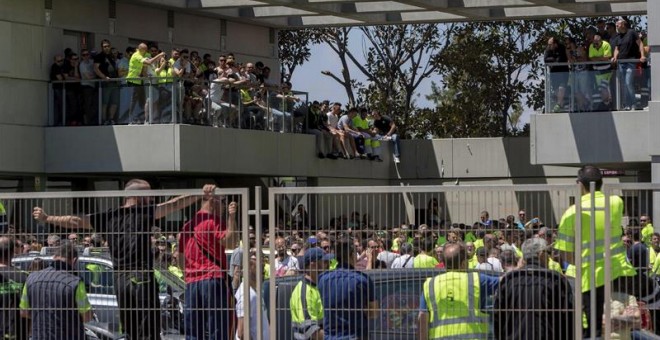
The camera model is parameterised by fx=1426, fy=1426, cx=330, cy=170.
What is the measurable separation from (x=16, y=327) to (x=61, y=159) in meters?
19.0

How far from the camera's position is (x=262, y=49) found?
131 feet

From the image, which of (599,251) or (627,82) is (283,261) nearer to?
(599,251)

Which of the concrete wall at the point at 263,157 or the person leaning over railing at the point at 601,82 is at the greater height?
the person leaning over railing at the point at 601,82

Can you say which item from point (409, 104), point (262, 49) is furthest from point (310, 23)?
point (409, 104)

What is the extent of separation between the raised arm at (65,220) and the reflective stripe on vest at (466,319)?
308 cm

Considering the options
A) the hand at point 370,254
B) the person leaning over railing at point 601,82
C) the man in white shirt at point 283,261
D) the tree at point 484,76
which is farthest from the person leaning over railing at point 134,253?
the tree at point 484,76

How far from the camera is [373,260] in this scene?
38.6 feet

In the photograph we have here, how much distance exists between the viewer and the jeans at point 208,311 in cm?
1211

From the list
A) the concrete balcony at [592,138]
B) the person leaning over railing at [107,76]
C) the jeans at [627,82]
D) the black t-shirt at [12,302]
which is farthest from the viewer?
the person leaning over railing at [107,76]

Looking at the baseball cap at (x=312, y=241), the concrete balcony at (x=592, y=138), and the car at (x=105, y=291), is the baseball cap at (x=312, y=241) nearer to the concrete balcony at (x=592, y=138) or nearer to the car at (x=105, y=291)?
the car at (x=105, y=291)

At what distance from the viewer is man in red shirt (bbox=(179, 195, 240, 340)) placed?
39.7ft

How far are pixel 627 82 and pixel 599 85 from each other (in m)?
0.61

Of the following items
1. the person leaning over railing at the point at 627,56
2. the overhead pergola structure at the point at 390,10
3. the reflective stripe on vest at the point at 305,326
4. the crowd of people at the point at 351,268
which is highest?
the overhead pergola structure at the point at 390,10

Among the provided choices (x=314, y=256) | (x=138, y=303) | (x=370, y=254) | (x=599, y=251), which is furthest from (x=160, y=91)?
A: (x=599, y=251)
